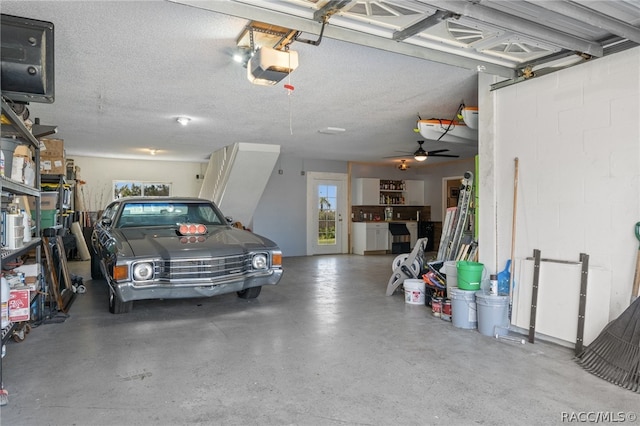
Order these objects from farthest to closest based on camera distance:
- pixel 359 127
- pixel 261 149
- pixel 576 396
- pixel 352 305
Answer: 1. pixel 261 149
2. pixel 359 127
3. pixel 352 305
4. pixel 576 396

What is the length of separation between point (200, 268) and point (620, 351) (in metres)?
3.44

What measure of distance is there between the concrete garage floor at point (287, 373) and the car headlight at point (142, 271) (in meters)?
0.46

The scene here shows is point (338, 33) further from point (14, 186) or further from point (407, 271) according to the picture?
point (407, 271)

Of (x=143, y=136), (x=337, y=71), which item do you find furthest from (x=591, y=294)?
(x=143, y=136)

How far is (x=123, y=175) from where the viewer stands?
1004 centimetres

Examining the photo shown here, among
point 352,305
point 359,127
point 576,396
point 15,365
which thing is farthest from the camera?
point 359,127

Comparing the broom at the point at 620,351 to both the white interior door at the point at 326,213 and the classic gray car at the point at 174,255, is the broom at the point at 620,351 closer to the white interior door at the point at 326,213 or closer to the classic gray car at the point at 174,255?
the classic gray car at the point at 174,255

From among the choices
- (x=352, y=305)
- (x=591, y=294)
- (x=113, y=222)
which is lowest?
(x=352, y=305)

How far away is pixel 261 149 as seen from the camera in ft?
25.0

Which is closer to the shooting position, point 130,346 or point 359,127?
point 130,346

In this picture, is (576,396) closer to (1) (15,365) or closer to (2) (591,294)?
(2) (591,294)

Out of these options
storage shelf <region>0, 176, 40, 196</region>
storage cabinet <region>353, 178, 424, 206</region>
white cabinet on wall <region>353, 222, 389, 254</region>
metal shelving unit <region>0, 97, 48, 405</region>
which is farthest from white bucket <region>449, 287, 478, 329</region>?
storage cabinet <region>353, 178, 424, 206</region>

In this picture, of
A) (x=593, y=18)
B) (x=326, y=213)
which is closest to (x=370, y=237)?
(x=326, y=213)

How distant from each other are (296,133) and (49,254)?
3973 mm
